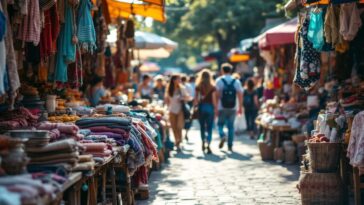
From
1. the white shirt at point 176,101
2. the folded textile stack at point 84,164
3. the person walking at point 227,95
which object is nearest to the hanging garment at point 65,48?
the folded textile stack at point 84,164

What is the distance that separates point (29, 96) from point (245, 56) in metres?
21.4

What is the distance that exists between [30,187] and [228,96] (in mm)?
12888

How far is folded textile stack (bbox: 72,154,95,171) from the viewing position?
6.67m

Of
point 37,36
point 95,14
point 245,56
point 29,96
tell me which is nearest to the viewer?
point 37,36

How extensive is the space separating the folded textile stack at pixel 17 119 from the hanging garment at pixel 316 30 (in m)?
4.85

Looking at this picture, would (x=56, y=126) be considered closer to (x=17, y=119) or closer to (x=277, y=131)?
(x=17, y=119)

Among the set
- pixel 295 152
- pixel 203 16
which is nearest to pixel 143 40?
pixel 295 152

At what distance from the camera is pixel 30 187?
5043 mm

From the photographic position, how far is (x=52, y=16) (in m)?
9.25

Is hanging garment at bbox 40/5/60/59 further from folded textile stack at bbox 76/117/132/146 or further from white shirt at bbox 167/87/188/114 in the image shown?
white shirt at bbox 167/87/188/114

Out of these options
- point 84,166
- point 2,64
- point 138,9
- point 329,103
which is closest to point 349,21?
point 329,103

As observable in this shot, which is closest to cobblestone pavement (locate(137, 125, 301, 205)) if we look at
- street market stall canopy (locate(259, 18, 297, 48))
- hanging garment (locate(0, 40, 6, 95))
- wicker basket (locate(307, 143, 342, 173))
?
wicker basket (locate(307, 143, 342, 173))

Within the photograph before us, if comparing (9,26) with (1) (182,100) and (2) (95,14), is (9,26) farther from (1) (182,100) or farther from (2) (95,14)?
(1) (182,100)

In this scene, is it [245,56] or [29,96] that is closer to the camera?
[29,96]
